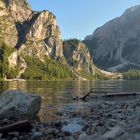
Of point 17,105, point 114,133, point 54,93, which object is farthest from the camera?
point 54,93

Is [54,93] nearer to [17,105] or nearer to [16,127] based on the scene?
[17,105]

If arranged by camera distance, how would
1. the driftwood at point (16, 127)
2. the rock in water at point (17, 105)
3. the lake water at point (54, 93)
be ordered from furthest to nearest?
1. the lake water at point (54, 93)
2. the rock in water at point (17, 105)
3. the driftwood at point (16, 127)

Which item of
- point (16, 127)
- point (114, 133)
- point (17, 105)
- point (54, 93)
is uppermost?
point (54, 93)

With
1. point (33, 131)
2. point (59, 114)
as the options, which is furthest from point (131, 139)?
point (59, 114)

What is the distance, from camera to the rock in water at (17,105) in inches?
1346

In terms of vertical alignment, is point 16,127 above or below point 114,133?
below

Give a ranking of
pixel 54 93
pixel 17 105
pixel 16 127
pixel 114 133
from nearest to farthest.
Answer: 1. pixel 114 133
2. pixel 16 127
3. pixel 17 105
4. pixel 54 93

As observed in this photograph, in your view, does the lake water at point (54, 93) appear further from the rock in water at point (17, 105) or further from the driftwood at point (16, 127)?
the driftwood at point (16, 127)

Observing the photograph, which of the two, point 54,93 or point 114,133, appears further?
point 54,93

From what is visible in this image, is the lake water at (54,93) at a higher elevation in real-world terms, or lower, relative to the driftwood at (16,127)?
higher

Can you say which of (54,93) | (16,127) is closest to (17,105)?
(16,127)

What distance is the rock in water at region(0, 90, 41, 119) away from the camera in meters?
34.2

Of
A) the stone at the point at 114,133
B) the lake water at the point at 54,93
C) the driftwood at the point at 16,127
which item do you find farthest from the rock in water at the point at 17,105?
the stone at the point at 114,133

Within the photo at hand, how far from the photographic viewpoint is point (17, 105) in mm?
34688
